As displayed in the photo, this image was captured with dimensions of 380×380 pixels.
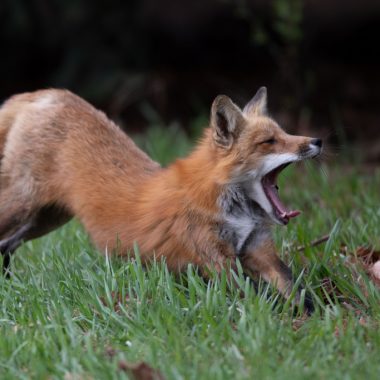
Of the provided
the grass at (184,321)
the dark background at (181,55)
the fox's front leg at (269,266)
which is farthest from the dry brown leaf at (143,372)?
the dark background at (181,55)

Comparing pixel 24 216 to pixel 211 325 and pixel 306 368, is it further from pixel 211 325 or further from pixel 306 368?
pixel 306 368

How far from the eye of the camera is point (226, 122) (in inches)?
209

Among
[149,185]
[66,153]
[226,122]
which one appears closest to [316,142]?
[226,122]

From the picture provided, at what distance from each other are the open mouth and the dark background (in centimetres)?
651

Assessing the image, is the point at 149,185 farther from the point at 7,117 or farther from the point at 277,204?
the point at 7,117

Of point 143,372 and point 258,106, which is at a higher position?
point 258,106

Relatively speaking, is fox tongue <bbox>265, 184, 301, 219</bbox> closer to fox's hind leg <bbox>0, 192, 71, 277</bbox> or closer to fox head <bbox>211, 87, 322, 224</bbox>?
fox head <bbox>211, 87, 322, 224</bbox>

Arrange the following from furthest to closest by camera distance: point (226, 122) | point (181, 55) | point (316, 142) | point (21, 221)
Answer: point (181, 55)
point (21, 221)
point (226, 122)
point (316, 142)

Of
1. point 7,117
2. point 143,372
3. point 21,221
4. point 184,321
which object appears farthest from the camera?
point 7,117

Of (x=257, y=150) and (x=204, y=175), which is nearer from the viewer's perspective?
(x=257, y=150)

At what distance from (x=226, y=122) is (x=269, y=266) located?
93 centimetres

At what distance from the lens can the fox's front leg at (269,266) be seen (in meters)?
5.07

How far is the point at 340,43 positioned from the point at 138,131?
3.55 m

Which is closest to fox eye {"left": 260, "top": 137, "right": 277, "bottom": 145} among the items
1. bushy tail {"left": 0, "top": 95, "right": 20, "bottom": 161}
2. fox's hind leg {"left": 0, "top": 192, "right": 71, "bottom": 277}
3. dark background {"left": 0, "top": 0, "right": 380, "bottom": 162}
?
fox's hind leg {"left": 0, "top": 192, "right": 71, "bottom": 277}
